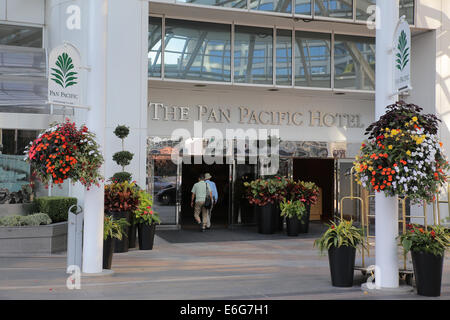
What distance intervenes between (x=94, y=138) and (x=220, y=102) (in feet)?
29.4

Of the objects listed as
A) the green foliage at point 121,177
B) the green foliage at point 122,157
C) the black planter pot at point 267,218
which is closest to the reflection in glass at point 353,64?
the black planter pot at point 267,218

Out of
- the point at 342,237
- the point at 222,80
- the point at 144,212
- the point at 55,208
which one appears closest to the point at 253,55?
the point at 222,80

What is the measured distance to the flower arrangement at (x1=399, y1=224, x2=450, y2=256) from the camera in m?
7.80

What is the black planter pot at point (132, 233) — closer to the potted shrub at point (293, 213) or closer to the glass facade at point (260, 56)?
Answer: the potted shrub at point (293, 213)

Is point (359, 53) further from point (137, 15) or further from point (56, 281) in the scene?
point (56, 281)

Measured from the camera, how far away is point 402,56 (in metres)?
7.77

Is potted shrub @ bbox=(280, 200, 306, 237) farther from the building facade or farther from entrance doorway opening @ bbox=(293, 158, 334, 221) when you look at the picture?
entrance doorway opening @ bbox=(293, 158, 334, 221)

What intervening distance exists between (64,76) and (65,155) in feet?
3.95

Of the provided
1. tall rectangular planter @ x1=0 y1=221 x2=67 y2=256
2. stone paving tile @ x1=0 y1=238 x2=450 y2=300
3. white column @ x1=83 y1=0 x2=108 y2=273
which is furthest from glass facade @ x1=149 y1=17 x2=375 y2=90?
white column @ x1=83 y1=0 x2=108 y2=273

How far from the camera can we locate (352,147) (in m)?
18.8

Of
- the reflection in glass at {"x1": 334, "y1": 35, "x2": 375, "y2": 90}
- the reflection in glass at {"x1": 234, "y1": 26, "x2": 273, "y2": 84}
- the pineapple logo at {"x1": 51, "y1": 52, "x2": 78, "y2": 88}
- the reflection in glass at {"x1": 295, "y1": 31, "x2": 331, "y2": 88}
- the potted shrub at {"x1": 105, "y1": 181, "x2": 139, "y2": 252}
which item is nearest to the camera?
the pineapple logo at {"x1": 51, "y1": 52, "x2": 78, "y2": 88}

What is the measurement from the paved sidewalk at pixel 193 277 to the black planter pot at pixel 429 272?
7.0 inches

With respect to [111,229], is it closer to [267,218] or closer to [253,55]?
[267,218]

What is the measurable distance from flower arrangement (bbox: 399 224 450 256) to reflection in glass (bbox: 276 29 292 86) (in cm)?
939
